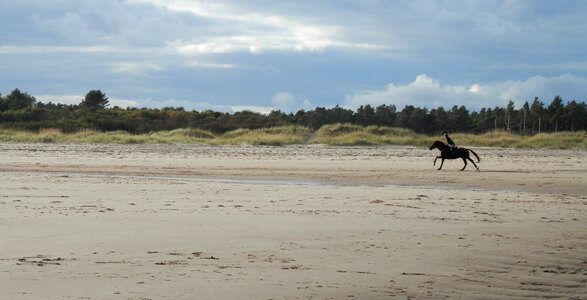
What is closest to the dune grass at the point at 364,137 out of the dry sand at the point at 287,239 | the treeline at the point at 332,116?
the treeline at the point at 332,116

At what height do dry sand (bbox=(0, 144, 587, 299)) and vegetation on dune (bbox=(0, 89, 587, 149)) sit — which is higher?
vegetation on dune (bbox=(0, 89, 587, 149))

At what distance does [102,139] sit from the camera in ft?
149

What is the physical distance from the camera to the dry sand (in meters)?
6.93

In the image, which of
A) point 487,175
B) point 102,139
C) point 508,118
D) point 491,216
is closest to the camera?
point 491,216

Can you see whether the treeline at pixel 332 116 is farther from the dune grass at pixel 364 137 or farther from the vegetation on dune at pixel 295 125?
the dune grass at pixel 364 137

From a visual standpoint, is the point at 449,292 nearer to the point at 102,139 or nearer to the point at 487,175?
the point at 487,175

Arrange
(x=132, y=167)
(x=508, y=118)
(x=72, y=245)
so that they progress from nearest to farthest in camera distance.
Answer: (x=72, y=245) → (x=132, y=167) → (x=508, y=118)

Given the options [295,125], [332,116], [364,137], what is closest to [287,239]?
[364,137]

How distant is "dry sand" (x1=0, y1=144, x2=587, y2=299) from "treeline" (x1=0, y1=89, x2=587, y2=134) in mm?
49489

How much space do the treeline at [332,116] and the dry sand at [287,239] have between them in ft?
162

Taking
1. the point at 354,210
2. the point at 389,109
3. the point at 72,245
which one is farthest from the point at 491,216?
the point at 389,109

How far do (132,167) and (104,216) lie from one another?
1442 centimetres

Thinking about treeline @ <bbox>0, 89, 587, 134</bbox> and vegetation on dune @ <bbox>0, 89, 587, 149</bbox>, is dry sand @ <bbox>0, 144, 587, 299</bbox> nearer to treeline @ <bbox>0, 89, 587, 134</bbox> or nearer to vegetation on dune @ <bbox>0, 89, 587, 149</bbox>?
vegetation on dune @ <bbox>0, 89, 587, 149</bbox>

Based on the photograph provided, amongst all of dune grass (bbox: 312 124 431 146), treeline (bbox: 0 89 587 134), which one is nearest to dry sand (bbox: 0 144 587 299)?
dune grass (bbox: 312 124 431 146)
